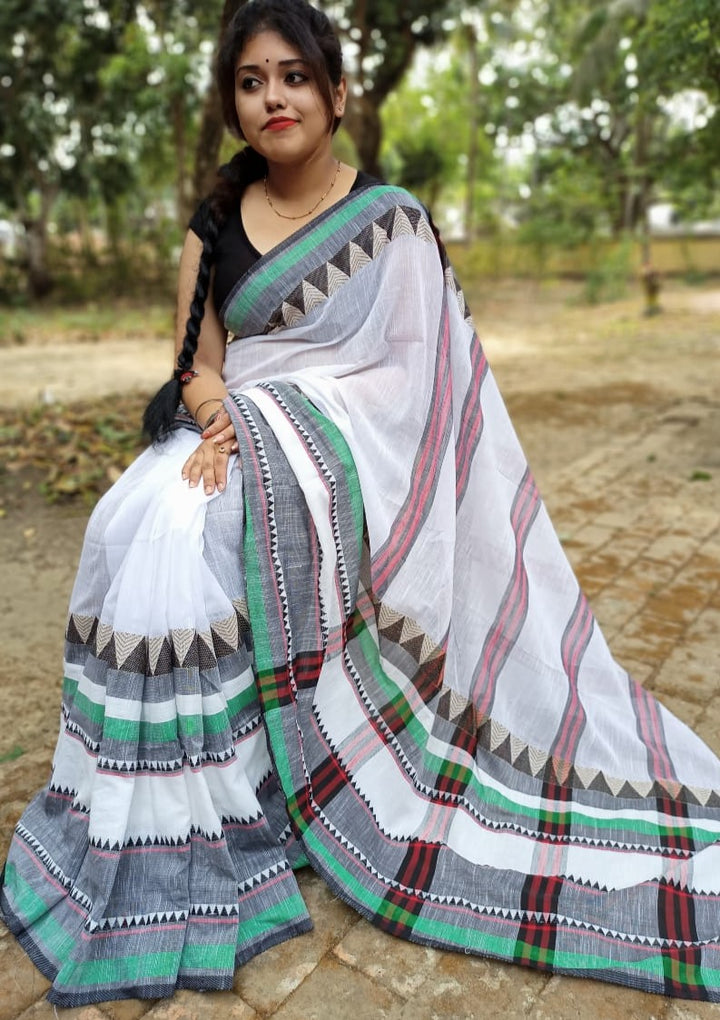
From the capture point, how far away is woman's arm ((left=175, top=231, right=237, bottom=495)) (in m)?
1.82

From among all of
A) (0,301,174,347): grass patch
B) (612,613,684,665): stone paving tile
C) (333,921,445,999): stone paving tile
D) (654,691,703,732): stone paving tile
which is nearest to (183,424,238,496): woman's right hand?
(333,921,445,999): stone paving tile

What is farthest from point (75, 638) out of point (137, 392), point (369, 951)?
point (137, 392)

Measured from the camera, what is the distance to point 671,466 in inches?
202

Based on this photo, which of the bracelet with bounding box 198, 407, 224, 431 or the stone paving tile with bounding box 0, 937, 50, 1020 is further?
the bracelet with bounding box 198, 407, 224, 431

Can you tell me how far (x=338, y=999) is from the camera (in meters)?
1.58

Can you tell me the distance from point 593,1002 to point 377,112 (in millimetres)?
11216

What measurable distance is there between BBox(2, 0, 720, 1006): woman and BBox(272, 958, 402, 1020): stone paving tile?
123 millimetres

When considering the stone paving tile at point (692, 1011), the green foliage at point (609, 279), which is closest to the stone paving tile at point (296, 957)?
the stone paving tile at point (692, 1011)

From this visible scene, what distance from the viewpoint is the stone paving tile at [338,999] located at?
5.07ft

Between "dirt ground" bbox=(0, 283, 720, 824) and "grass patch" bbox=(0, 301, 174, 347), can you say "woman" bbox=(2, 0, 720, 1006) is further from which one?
"grass patch" bbox=(0, 301, 174, 347)

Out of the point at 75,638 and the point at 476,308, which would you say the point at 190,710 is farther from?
the point at 476,308

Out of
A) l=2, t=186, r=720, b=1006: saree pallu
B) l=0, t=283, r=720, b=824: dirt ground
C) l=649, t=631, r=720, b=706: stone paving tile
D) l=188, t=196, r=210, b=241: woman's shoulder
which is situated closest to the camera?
l=2, t=186, r=720, b=1006: saree pallu

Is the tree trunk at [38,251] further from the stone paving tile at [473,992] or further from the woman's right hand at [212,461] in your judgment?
the stone paving tile at [473,992]

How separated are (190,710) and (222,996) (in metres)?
0.53
